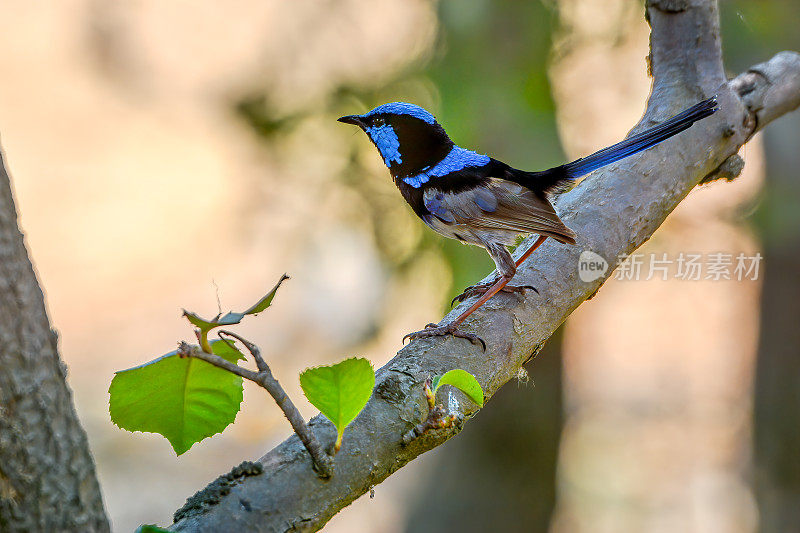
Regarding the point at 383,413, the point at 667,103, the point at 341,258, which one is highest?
the point at 341,258

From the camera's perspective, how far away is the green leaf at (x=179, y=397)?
1.07 metres

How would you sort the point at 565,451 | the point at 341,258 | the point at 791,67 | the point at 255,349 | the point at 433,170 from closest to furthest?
the point at 255,349, the point at 433,170, the point at 791,67, the point at 341,258, the point at 565,451

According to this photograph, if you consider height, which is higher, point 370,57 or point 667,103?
point 370,57

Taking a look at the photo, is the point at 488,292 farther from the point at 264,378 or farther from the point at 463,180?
the point at 264,378

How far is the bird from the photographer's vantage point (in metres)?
2.13

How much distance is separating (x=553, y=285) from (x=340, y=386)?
38.4 inches

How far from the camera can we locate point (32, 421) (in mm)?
955

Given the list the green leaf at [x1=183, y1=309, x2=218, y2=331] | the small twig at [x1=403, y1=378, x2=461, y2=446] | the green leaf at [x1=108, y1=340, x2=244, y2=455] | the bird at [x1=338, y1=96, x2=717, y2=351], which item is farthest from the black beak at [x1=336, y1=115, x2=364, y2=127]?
the green leaf at [x1=183, y1=309, x2=218, y2=331]

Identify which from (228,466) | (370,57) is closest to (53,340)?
(370,57)

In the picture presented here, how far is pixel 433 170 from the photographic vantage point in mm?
2221

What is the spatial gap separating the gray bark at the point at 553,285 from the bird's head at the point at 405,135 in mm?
411

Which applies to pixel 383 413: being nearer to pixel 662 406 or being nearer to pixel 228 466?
pixel 228 466

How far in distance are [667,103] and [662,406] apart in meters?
5.72

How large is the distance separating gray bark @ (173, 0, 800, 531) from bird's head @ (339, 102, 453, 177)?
411 millimetres
